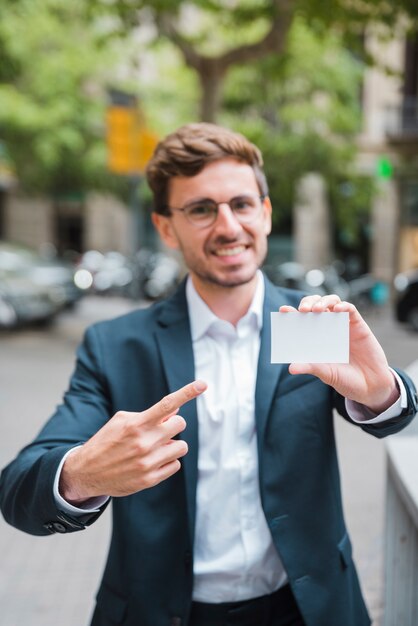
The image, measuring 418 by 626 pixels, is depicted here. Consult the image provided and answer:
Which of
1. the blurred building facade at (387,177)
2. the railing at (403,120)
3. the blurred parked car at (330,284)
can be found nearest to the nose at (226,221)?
A: the blurred parked car at (330,284)

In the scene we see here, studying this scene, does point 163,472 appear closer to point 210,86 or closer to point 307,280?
point 210,86

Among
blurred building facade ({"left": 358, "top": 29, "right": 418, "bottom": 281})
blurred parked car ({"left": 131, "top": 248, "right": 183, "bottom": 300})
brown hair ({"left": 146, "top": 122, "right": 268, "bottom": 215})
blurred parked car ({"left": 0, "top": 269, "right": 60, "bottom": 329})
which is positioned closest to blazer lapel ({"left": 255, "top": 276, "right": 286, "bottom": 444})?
brown hair ({"left": 146, "top": 122, "right": 268, "bottom": 215})

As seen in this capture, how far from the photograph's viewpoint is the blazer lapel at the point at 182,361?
1547mm

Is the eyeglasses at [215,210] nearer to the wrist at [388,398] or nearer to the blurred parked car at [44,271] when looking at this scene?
the wrist at [388,398]

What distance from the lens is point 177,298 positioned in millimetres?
1760

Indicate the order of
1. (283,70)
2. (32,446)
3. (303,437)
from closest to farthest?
1. (32,446)
2. (303,437)
3. (283,70)

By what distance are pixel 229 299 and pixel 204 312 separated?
0.07 metres

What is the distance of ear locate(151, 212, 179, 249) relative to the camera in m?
1.77

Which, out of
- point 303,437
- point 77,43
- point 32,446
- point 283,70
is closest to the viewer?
point 32,446

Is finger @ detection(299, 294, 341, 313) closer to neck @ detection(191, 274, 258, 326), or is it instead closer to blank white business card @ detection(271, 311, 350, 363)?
blank white business card @ detection(271, 311, 350, 363)

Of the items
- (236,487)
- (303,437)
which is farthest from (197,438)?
(303,437)

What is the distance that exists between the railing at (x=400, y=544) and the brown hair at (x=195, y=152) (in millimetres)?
886

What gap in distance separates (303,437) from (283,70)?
10.6 meters

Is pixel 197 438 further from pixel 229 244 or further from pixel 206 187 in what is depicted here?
pixel 206 187
